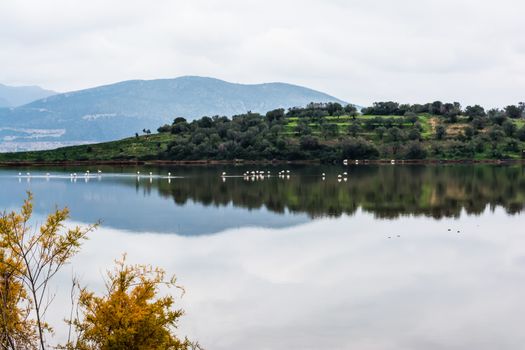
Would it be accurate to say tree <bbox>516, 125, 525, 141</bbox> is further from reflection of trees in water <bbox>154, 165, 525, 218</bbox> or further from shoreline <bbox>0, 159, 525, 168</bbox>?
reflection of trees in water <bbox>154, 165, 525, 218</bbox>

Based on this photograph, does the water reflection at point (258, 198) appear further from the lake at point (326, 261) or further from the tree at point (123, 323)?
the tree at point (123, 323)

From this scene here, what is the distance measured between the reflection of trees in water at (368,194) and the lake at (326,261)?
488 millimetres

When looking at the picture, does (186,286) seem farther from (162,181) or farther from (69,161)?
(69,161)

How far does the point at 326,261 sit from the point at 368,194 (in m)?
45.2

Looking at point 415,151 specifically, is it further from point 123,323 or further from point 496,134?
point 123,323

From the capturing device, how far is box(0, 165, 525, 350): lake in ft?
87.7

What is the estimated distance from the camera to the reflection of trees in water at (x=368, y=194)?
69688mm

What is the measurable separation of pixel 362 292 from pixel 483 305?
20.4ft

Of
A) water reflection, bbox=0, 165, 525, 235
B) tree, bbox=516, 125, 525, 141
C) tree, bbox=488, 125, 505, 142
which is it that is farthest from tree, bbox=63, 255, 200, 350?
tree, bbox=516, 125, 525, 141

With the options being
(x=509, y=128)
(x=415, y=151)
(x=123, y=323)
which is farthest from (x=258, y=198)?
(x=509, y=128)

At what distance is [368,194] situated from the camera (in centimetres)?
8456

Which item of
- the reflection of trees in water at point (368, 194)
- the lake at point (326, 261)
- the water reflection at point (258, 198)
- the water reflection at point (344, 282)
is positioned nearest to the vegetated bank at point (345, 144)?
the water reflection at point (258, 198)

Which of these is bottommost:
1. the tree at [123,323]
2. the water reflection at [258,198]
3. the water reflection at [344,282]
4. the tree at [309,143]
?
the water reflection at [344,282]

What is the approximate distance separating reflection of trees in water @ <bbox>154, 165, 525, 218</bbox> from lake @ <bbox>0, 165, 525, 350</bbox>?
49 cm
